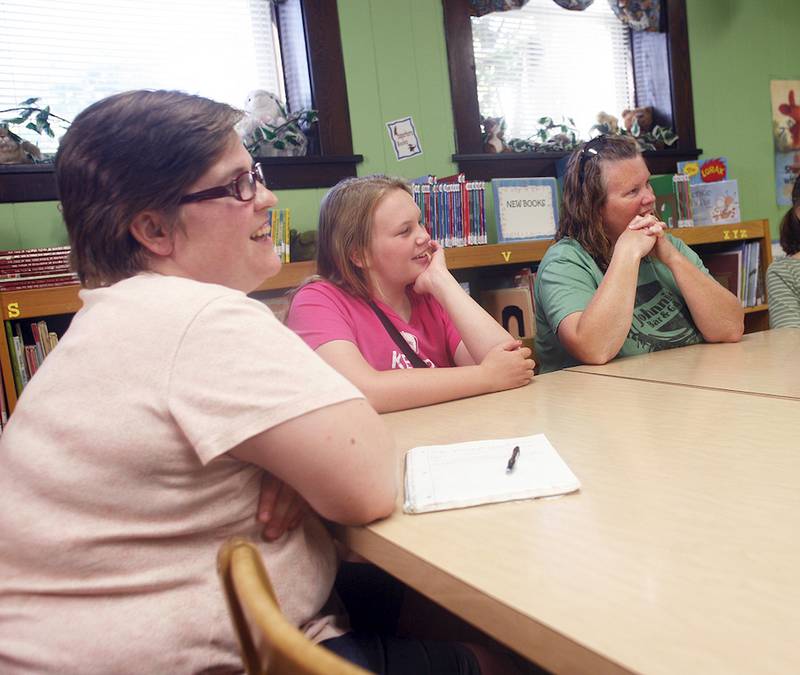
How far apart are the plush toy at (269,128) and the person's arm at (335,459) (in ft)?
7.17

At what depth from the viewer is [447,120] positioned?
310 cm

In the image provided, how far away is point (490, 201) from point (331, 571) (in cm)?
252

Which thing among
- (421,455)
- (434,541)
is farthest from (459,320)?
(434,541)

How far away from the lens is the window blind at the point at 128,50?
245 centimetres

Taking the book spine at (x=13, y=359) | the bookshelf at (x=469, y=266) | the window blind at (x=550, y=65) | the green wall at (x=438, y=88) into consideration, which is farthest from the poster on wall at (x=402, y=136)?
the book spine at (x=13, y=359)

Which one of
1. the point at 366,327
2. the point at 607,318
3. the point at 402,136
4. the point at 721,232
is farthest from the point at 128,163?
the point at 721,232

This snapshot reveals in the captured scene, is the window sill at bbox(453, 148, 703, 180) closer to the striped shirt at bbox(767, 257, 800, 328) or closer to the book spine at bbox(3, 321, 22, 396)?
the striped shirt at bbox(767, 257, 800, 328)

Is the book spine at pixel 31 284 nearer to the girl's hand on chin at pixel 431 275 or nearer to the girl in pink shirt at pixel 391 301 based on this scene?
the girl in pink shirt at pixel 391 301

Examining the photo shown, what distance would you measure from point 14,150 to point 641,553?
7.92 ft

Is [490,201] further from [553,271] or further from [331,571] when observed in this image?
[331,571]

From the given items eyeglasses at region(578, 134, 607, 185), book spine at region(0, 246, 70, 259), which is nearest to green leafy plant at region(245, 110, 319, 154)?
book spine at region(0, 246, 70, 259)

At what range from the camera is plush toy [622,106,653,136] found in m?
3.71

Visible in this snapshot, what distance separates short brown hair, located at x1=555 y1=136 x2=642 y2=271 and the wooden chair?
1.67 metres

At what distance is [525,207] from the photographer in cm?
297
